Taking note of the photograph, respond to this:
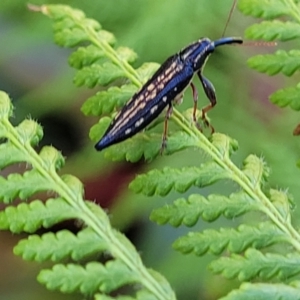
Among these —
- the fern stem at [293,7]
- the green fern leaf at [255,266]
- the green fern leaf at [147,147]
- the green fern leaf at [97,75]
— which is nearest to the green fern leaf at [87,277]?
the green fern leaf at [255,266]

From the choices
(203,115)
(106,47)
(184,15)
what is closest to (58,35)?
(106,47)

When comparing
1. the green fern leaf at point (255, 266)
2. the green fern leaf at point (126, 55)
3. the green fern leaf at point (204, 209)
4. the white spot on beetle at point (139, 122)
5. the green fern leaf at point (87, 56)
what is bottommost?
the green fern leaf at point (255, 266)

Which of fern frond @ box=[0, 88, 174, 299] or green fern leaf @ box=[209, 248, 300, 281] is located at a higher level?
fern frond @ box=[0, 88, 174, 299]

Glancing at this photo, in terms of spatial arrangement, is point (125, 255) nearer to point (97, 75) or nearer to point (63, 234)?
point (63, 234)

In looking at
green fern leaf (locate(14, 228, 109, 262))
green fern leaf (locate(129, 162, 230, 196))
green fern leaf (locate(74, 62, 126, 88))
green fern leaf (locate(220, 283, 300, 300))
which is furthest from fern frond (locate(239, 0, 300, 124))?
green fern leaf (locate(14, 228, 109, 262))

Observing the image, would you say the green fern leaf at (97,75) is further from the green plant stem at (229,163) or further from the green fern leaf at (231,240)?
the green fern leaf at (231,240)

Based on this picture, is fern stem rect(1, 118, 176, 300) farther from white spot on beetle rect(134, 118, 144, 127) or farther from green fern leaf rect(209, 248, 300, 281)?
white spot on beetle rect(134, 118, 144, 127)
